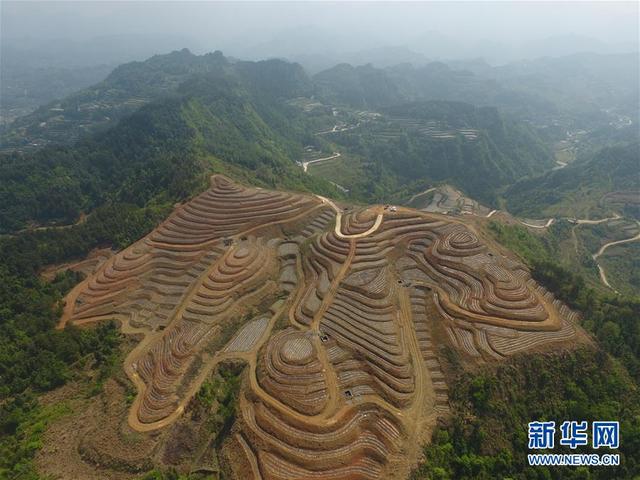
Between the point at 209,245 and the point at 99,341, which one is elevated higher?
the point at 209,245

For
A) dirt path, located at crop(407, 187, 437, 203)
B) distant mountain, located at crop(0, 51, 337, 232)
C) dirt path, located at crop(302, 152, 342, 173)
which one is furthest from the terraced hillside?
dirt path, located at crop(302, 152, 342, 173)

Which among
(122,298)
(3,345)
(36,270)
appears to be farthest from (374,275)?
(36,270)

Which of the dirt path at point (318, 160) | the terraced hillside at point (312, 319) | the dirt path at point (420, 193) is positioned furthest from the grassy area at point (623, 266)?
the dirt path at point (318, 160)

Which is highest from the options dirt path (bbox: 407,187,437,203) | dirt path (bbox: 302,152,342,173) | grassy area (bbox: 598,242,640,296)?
dirt path (bbox: 302,152,342,173)

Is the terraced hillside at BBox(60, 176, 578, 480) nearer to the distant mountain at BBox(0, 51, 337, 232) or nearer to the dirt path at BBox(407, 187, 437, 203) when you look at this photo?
the distant mountain at BBox(0, 51, 337, 232)

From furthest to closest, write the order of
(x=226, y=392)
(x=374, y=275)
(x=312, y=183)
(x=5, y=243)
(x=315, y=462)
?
1. (x=312, y=183)
2. (x=5, y=243)
3. (x=374, y=275)
4. (x=226, y=392)
5. (x=315, y=462)

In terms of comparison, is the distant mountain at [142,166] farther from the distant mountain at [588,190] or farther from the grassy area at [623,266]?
the grassy area at [623,266]

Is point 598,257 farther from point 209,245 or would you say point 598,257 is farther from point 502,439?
point 209,245

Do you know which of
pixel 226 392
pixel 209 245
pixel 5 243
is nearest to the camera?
pixel 226 392

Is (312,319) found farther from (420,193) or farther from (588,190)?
(588,190)
